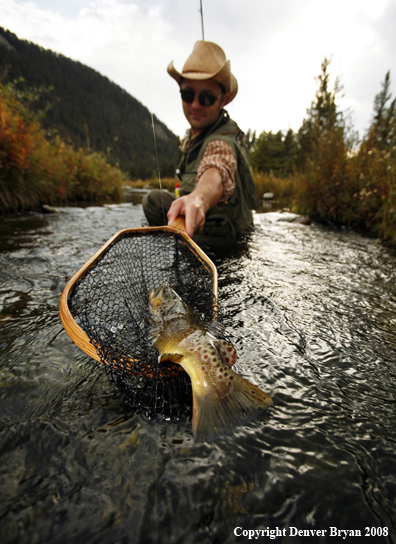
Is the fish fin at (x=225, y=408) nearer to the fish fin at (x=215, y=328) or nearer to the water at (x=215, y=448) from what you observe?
the water at (x=215, y=448)

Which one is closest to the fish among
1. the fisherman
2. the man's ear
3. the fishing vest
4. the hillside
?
the fisherman

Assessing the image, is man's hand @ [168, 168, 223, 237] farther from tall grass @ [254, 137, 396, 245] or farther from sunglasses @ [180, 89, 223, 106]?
tall grass @ [254, 137, 396, 245]

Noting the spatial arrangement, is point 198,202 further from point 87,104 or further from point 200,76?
point 87,104

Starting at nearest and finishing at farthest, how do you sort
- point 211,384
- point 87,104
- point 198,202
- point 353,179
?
point 211,384, point 198,202, point 353,179, point 87,104

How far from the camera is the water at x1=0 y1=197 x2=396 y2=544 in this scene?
823 mm

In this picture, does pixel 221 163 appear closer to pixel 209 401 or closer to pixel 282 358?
pixel 282 358

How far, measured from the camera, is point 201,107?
13.8ft

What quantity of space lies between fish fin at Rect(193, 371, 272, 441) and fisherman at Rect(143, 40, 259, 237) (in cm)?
197

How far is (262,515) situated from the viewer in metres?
0.85

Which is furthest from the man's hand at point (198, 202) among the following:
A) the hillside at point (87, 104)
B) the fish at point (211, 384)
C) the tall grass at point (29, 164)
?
the hillside at point (87, 104)

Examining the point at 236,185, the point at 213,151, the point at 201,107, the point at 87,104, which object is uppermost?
the point at 87,104

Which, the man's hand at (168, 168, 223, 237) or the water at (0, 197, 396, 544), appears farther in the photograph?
the man's hand at (168, 168, 223, 237)

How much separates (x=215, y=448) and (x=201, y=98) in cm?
444

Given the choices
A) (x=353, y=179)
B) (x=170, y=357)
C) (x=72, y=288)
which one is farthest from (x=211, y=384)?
(x=353, y=179)
